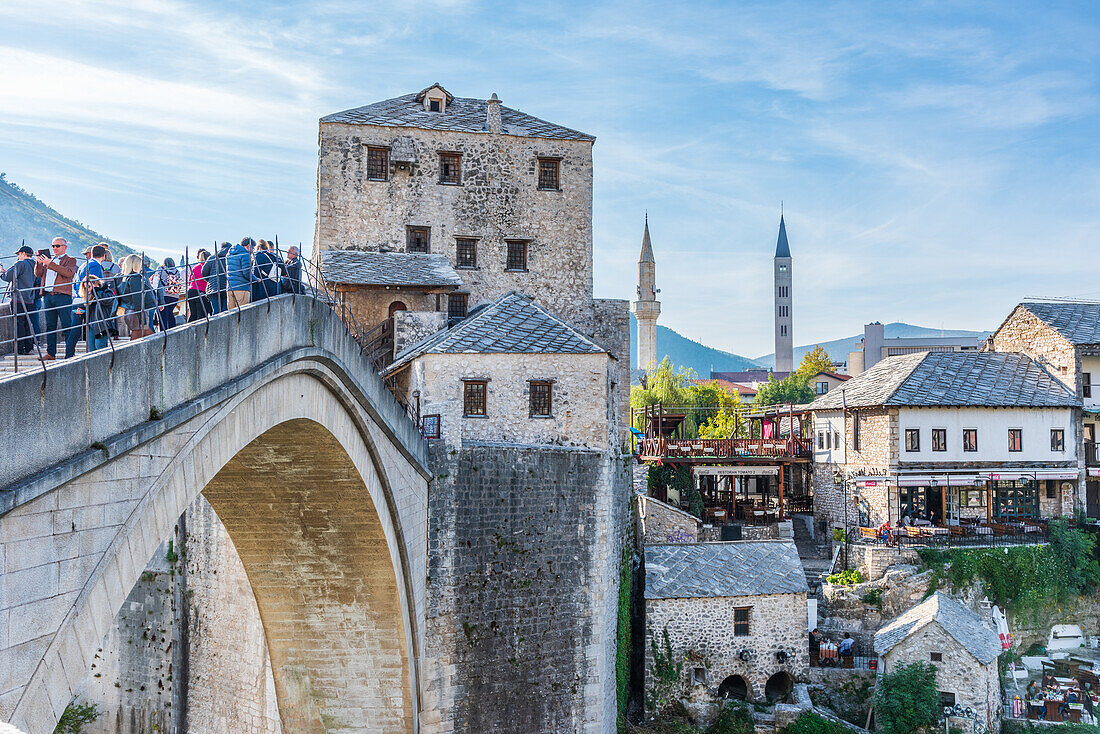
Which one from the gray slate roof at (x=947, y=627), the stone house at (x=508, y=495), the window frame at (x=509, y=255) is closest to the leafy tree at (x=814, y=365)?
the gray slate roof at (x=947, y=627)

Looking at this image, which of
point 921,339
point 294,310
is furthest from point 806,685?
point 921,339

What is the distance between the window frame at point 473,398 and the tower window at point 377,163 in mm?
10277

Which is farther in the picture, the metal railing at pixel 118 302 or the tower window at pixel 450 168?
the tower window at pixel 450 168

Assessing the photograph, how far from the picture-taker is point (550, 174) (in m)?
28.5

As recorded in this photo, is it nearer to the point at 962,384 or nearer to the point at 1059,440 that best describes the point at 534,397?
the point at 962,384

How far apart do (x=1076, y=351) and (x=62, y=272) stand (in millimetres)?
33443

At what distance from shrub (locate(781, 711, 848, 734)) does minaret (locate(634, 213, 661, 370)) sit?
151ft

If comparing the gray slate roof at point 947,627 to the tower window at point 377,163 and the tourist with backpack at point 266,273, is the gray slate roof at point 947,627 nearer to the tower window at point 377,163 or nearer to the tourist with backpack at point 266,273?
the tower window at point 377,163

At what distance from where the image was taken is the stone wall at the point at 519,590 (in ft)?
57.2

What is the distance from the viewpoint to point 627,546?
2348 centimetres

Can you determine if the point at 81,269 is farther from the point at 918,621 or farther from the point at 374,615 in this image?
the point at 918,621

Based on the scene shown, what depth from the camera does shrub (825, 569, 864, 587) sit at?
91.7ft

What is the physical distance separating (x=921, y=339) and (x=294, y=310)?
6546cm

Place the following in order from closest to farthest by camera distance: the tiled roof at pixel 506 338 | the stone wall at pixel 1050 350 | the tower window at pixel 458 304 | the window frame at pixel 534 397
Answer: the tiled roof at pixel 506 338 → the window frame at pixel 534 397 → the tower window at pixel 458 304 → the stone wall at pixel 1050 350
